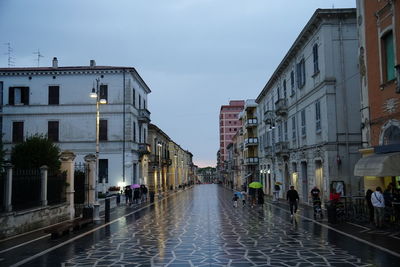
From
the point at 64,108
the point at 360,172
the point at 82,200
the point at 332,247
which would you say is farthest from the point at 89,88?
the point at 332,247

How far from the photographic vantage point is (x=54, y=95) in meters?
42.3

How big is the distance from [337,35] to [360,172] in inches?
448

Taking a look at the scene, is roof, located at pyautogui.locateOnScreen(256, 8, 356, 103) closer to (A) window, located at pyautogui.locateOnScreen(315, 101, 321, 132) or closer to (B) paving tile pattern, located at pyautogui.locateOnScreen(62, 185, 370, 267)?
(A) window, located at pyautogui.locateOnScreen(315, 101, 321, 132)

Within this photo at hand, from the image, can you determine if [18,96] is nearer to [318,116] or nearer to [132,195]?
[132,195]

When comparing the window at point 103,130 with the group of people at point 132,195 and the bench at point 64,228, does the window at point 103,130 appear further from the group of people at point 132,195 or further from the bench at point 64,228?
the bench at point 64,228

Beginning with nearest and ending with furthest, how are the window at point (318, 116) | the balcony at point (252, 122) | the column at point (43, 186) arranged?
1. the column at point (43, 186)
2. the window at point (318, 116)
3. the balcony at point (252, 122)

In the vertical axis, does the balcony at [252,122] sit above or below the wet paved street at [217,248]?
above

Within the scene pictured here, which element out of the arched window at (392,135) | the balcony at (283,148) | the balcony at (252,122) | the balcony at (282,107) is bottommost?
the arched window at (392,135)

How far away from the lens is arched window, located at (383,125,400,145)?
56.9 feet

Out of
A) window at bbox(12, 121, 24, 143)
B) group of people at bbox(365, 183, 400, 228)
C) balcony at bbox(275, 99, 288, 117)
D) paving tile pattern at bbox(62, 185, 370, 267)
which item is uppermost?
balcony at bbox(275, 99, 288, 117)

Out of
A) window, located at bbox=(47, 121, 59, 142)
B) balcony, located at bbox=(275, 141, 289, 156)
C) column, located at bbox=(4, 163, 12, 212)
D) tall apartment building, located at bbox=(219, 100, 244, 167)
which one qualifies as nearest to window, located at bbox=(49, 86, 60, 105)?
window, located at bbox=(47, 121, 59, 142)

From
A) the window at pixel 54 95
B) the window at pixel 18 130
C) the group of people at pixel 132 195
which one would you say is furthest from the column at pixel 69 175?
the window at pixel 18 130

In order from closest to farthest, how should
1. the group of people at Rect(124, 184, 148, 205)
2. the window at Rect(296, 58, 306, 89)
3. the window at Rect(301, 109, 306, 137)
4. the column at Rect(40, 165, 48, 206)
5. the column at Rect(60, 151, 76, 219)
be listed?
1. the column at Rect(40, 165, 48, 206)
2. the column at Rect(60, 151, 76, 219)
3. the window at Rect(296, 58, 306, 89)
4. the window at Rect(301, 109, 306, 137)
5. the group of people at Rect(124, 184, 148, 205)

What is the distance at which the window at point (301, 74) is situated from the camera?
1188 inches
